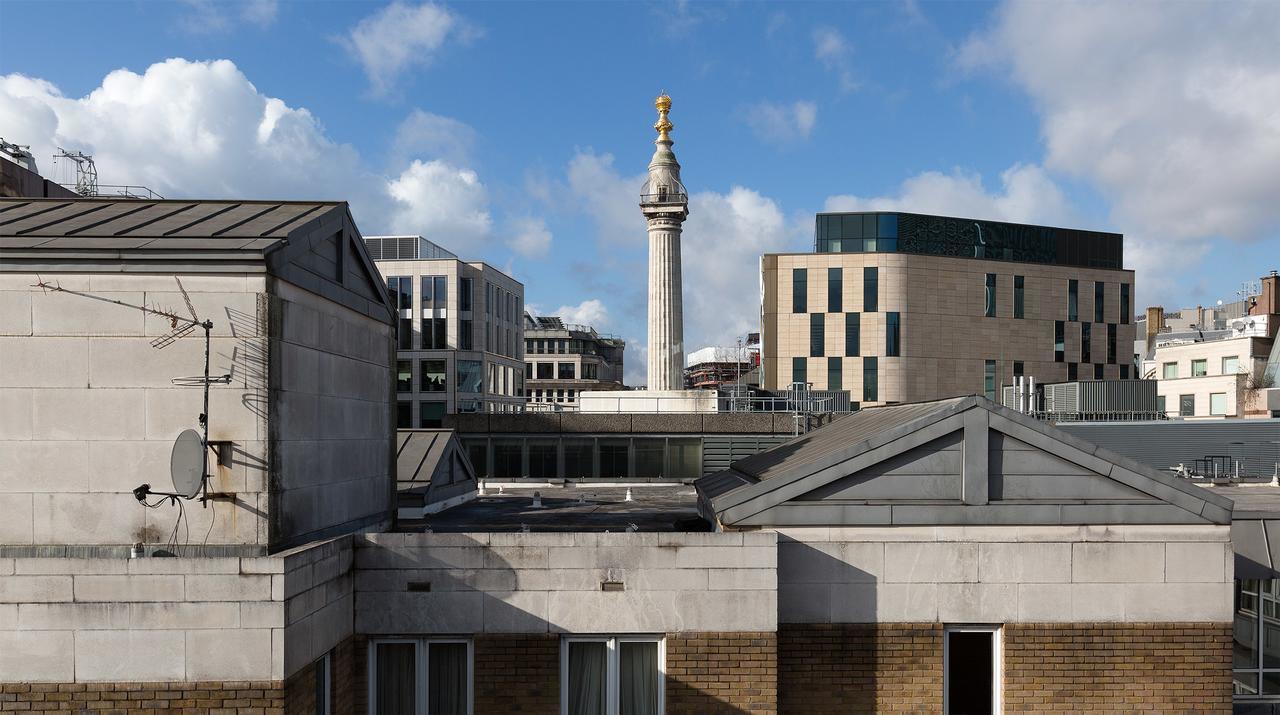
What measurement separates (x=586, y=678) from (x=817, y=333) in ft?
165

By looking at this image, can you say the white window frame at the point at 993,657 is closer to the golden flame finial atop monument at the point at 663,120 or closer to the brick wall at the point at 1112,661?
the brick wall at the point at 1112,661

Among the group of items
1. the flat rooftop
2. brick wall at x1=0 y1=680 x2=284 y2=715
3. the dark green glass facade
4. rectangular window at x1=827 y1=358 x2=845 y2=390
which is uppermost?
the dark green glass facade

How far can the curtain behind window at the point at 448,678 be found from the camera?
1078 cm

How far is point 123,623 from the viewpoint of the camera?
838 cm

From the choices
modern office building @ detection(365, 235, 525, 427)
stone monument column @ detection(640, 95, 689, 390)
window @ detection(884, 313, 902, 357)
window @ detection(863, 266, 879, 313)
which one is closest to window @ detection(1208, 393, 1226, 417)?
window @ detection(884, 313, 902, 357)

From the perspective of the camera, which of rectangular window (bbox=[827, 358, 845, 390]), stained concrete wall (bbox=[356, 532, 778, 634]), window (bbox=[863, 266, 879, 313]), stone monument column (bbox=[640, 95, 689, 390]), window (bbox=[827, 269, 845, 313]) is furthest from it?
rectangular window (bbox=[827, 358, 845, 390])

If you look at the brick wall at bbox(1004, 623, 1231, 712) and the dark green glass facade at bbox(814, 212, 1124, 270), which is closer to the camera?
the brick wall at bbox(1004, 623, 1231, 712)

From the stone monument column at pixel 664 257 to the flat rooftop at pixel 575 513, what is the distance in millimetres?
16668

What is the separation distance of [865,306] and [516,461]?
1327 inches

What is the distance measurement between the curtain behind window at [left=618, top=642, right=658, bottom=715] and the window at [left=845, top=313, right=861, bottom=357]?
50.3 m

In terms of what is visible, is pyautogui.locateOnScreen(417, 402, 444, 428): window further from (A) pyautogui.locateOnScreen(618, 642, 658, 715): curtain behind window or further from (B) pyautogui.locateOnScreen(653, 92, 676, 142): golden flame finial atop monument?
(A) pyautogui.locateOnScreen(618, 642, 658, 715): curtain behind window

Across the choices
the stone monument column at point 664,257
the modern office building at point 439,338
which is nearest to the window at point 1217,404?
the stone monument column at point 664,257

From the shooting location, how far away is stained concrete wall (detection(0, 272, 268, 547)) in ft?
29.4

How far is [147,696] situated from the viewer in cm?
848
